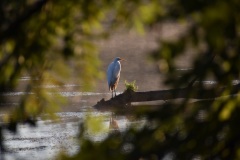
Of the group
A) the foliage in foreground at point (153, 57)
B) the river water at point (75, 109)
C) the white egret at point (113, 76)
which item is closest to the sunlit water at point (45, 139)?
the river water at point (75, 109)

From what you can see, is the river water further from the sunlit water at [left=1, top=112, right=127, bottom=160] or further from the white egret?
the white egret

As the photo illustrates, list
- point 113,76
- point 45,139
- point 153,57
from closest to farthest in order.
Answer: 1. point 153,57
2. point 45,139
3. point 113,76

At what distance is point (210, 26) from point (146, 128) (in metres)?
0.91

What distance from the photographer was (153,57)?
8.21ft

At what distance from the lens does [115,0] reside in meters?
3.51

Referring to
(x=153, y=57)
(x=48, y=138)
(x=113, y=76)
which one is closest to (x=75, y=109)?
(x=48, y=138)

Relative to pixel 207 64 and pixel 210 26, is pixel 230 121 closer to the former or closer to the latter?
pixel 207 64

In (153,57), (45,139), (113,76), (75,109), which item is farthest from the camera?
(113,76)

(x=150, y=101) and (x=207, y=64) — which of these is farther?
(x=150, y=101)

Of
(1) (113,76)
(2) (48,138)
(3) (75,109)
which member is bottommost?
(1) (113,76)

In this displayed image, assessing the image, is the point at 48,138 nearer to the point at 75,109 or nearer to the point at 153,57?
the point at 75,109

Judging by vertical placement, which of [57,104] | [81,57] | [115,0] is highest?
[115,0]

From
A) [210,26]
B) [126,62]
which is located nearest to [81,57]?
[210,26]

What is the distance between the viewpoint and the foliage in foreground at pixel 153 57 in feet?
8.26
